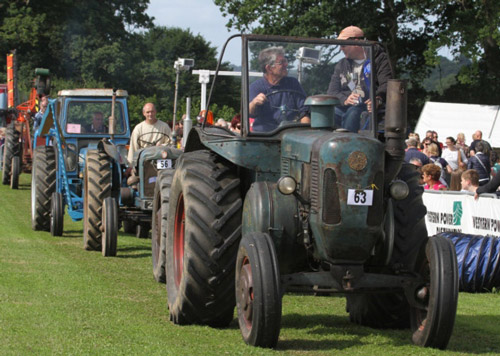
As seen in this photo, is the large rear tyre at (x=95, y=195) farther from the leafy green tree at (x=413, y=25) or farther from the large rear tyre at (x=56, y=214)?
the leafy green tree at (x=413, y=25)

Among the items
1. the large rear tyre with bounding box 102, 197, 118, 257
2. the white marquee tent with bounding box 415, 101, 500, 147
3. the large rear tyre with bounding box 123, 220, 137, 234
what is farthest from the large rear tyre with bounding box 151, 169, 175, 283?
the white marquee tent with bounding box 415, 101, 500, 147

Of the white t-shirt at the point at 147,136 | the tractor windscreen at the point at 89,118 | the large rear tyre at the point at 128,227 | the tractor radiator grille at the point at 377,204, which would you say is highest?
the tractor windscreen at the point at 89,118

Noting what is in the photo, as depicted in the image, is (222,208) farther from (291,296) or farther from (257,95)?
(291,296)

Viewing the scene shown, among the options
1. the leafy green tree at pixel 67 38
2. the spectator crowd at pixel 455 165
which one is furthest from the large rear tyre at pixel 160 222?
the leafy green tree at pixel 67 38

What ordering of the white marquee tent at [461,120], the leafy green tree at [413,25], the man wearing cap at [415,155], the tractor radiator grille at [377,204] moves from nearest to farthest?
1. the tractor radiator grille at [377,204]
2. the man wearing cap at [415,155]
3. the white marquee tent at [461,120]
4. the leafy green tree at [413,25]

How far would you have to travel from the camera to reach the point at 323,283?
6.39 m

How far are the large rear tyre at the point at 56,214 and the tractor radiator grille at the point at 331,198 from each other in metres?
8.51

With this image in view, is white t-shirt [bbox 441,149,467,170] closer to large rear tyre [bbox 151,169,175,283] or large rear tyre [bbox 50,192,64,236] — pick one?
large rear tyre [bbox 50,192,64,236]

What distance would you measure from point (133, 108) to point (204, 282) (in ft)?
119

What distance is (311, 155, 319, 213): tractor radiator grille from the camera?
20.9ft

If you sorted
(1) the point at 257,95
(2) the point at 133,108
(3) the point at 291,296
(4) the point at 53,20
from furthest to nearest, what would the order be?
(4) the point at 53,20
(2) the point at 133,108
(3) the point at 291,296
(1) the point at 257,95

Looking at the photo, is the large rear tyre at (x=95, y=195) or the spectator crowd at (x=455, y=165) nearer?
the large rear tyre at (x=95, y=195)

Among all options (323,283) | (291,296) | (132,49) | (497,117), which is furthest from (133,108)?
(323,283)

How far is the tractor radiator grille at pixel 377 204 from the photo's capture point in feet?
20.6
